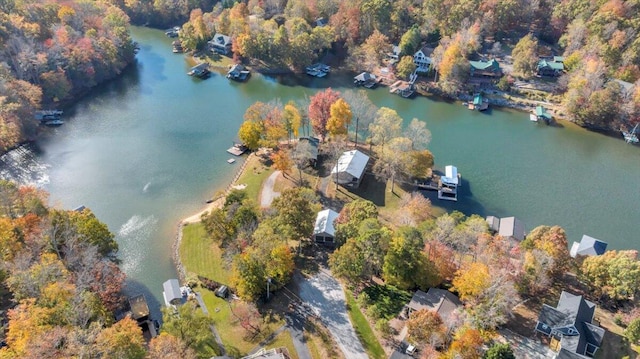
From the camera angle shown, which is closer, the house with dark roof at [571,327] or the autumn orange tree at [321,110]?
the house with dark roof at [571,327]

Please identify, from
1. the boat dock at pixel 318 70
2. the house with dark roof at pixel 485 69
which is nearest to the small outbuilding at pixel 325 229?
the boat dock at pixel 318 70

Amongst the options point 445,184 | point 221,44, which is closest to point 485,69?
point 445,184

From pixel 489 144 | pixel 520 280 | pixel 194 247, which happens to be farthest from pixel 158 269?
pixel 489 144

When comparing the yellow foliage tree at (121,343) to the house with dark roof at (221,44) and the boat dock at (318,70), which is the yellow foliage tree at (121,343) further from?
the house with dark roof at (221,44)

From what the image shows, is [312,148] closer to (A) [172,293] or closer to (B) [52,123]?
(A) [172,293]

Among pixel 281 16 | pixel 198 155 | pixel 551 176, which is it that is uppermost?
pixel 281 16

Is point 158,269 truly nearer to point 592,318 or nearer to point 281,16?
point 592,318

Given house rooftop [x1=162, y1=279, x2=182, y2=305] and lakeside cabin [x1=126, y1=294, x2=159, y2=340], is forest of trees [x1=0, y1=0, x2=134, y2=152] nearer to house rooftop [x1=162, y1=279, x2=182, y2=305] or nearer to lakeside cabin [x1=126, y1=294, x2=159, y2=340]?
lakeside cabin [x1=126, y1=294, x2=159, y2=340]
